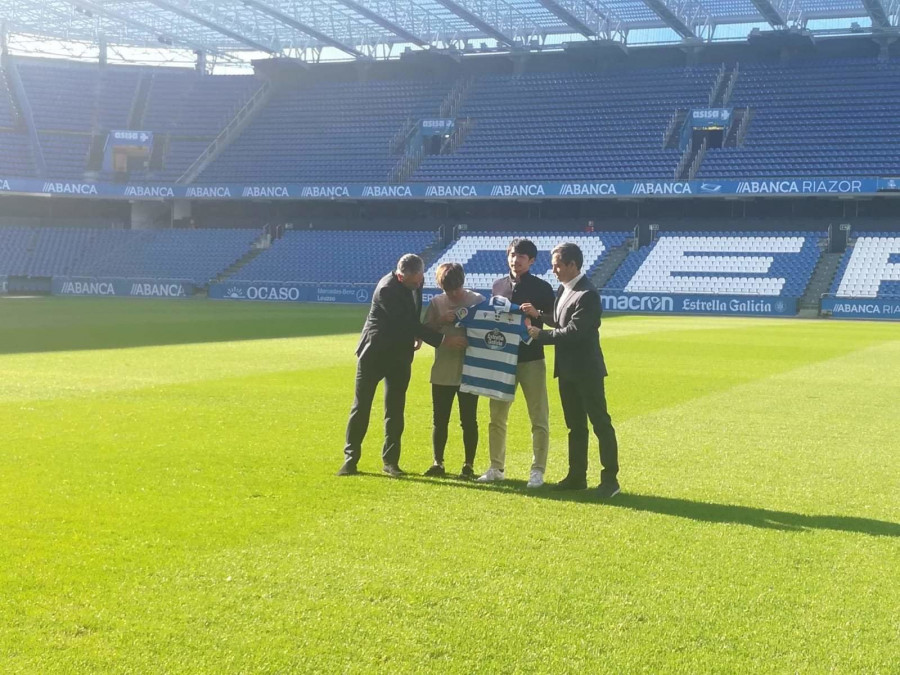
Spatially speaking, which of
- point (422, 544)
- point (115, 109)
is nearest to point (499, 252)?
point (115, 109)

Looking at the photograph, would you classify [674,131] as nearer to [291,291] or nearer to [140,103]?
[291,291]

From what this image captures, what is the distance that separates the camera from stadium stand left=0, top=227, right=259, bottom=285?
54.9 meters

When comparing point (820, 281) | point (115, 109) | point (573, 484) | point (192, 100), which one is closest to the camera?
point (573, 484)

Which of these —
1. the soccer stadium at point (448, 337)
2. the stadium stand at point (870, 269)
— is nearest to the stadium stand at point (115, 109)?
the soccer stadium at point (448, 337)

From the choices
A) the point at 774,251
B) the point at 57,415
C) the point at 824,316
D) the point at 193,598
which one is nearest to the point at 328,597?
the point at 193,598

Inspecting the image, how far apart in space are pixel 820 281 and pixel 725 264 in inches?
159

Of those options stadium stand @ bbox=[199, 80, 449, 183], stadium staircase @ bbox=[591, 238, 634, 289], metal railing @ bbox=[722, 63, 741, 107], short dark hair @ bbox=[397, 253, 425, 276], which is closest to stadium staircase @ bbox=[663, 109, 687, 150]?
metal railing @ bbox=[722, 63, 741, 107]

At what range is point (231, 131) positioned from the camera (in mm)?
61719

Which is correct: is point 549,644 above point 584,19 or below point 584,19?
below

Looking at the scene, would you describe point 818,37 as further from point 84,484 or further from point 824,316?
point 84,484

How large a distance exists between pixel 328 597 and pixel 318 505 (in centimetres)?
210

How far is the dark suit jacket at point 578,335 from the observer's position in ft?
25.8

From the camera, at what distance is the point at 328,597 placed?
5.37 m

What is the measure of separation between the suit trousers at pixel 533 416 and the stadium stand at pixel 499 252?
128ft
